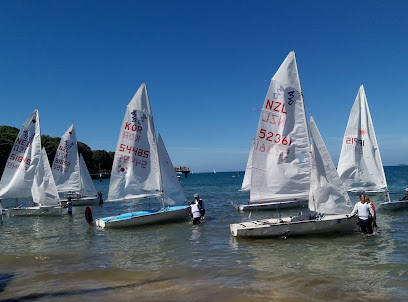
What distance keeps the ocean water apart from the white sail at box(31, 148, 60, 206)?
761 centimetres

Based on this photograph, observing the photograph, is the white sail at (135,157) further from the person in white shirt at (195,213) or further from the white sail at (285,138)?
the white sail at (285,138)

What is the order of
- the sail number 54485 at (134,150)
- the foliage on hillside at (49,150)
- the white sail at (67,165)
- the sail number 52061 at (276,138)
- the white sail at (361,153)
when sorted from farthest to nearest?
the foliage on hillside at (49,150), the white sail at (67,165), the white sail at (361,153), the sail number 54485 at (134,150), the sail number 52061 at (276,138)

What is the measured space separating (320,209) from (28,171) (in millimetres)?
20044

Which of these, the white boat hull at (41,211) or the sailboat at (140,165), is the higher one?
the sailboat at (140,165)

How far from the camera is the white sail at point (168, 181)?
1922 centimetres

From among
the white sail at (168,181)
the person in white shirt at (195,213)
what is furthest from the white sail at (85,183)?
the person in white shirt at (195,213)

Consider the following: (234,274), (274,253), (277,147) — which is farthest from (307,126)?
(234,274)

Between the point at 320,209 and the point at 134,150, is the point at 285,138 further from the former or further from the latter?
the point at 134,150

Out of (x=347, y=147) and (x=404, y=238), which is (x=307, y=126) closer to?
(x=404, y=238)

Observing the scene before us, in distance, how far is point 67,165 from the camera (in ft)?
103

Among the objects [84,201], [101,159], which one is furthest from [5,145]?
[101,159]

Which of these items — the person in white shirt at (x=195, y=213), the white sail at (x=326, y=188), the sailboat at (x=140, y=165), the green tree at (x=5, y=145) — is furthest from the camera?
the green tree at (x=5, y=145)

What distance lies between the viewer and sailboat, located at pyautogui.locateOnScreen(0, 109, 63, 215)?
77.0ft

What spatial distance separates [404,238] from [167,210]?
11.2 m
